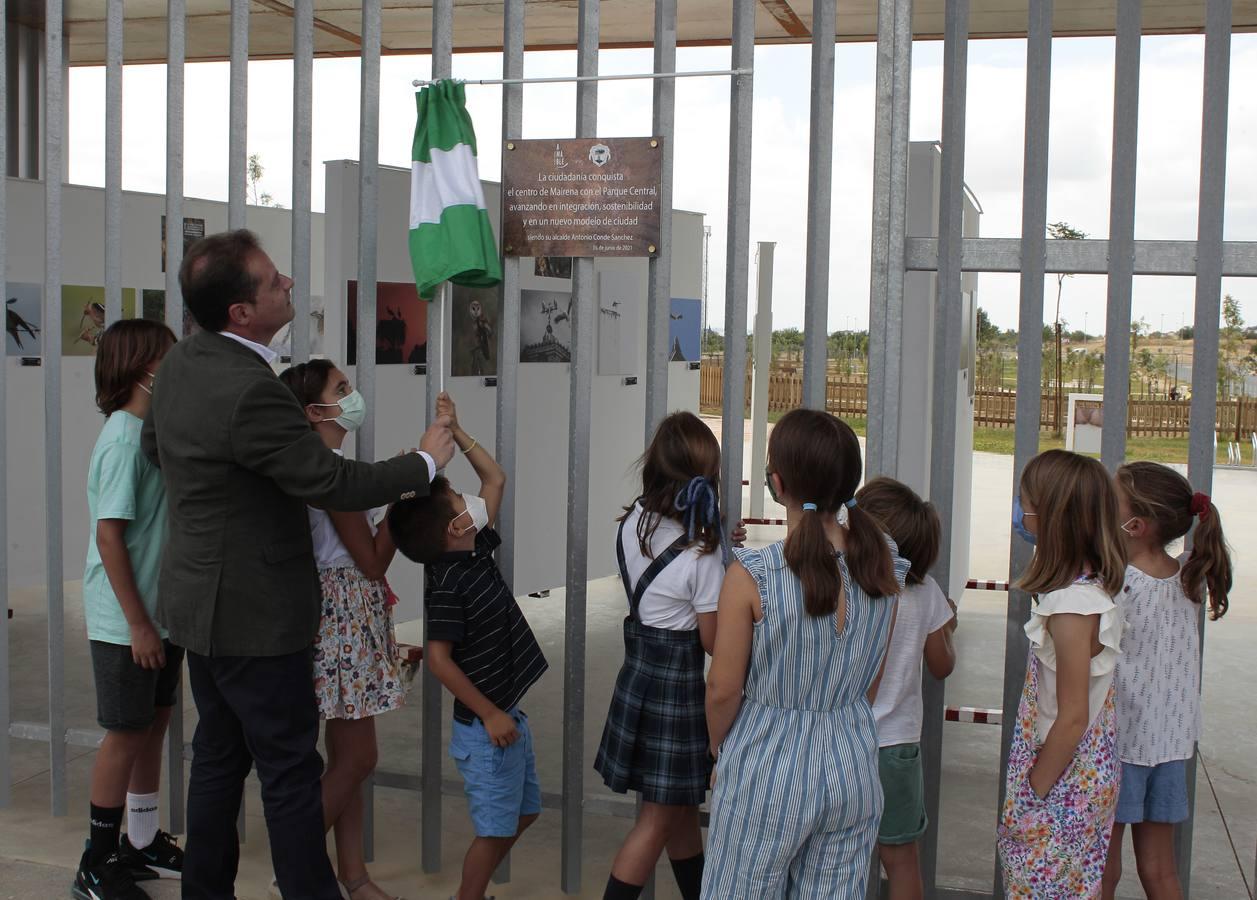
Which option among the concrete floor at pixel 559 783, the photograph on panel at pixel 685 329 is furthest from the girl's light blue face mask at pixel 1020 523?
the photograph on panel at pixel 685 329

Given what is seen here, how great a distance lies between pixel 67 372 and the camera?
7.00 m

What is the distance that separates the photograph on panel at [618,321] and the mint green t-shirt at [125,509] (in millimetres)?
3493

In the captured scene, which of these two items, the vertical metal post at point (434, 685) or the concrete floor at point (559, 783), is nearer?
the vertical metal post at point (434, 685)

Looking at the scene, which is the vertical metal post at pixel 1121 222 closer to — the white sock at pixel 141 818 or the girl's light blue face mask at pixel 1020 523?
the girl's light blue face mask at pixel 1020 523

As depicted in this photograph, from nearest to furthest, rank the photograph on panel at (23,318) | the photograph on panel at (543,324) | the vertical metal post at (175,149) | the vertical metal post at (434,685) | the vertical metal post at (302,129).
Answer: the vertical metal post at (434,685) → the vertical metal post at (302,129) → the vertical metal post at (175,149) → the photograph on panel at (543,324) → the photograph on panel at (23,318)

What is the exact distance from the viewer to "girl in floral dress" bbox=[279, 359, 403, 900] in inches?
136

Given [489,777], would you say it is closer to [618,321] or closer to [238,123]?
[238,123]

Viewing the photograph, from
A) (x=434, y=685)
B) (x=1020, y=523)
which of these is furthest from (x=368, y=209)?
(x=1020, y=523)

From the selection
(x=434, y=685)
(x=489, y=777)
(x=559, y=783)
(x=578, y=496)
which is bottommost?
(x=559, y=783)

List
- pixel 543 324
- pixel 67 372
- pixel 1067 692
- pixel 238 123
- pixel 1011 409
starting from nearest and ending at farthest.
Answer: pixel 1067 692 < pixel 238 123 < pixel 543 324 < pixel 67 372 < pixel 1011 409

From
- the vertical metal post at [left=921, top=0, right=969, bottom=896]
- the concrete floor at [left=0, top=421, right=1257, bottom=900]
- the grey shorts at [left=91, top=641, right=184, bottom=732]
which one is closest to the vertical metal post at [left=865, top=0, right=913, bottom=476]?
the vertical metal post at [left=921, top=0, right=969, bottom=896]

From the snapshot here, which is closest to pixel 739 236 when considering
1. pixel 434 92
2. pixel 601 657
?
pixel 434 92

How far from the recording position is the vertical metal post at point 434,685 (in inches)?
149

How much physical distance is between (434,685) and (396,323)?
2.28 meters
